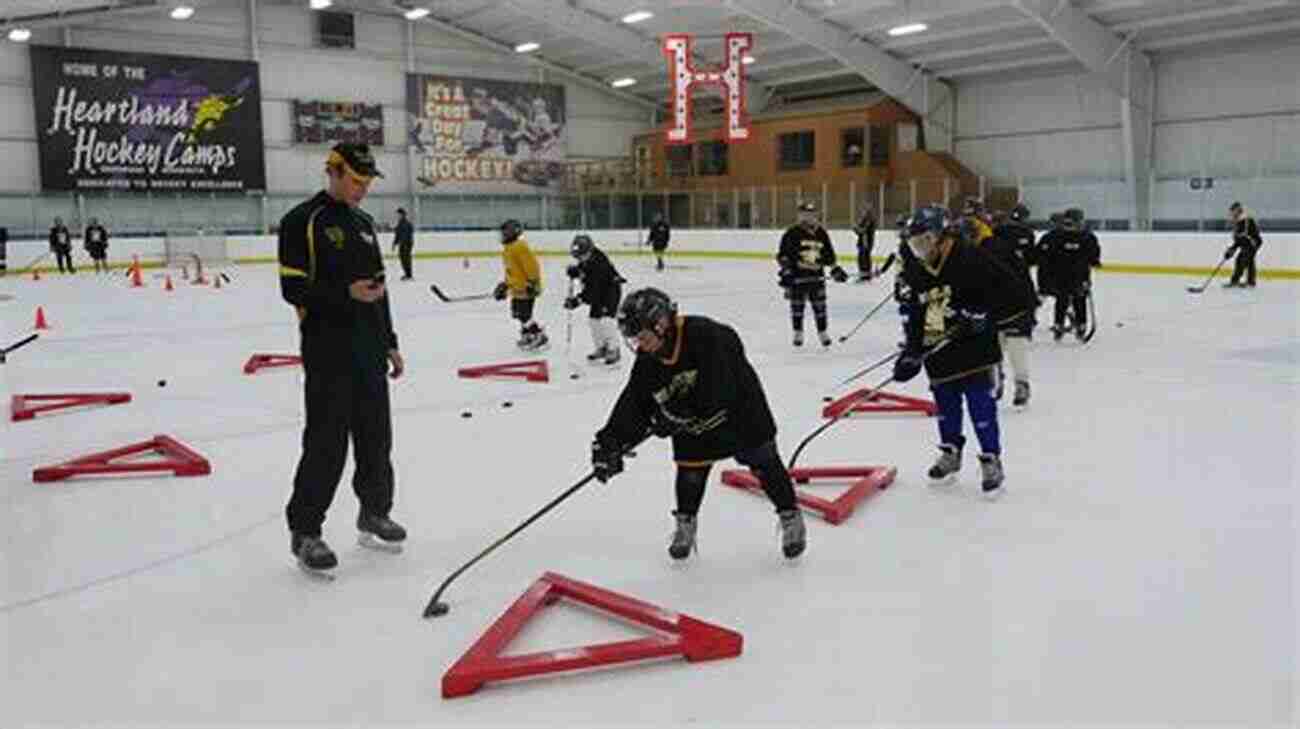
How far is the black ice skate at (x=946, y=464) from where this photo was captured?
196 inches

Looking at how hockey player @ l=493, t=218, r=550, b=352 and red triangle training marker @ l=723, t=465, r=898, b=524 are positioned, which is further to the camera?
hockey player @ l=493, t=218, r=550, b=352

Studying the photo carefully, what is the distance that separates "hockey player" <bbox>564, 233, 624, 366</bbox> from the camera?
29.6ft

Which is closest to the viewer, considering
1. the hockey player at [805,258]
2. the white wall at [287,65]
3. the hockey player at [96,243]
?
the hockey player at [805,258]

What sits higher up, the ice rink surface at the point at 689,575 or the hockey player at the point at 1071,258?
the hockey player at the point at 1071,258

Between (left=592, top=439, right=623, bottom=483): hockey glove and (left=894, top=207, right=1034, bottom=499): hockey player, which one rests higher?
(left=894, top=207, right=1034, bottom=499): hockey player

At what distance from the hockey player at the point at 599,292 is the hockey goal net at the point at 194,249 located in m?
18.3

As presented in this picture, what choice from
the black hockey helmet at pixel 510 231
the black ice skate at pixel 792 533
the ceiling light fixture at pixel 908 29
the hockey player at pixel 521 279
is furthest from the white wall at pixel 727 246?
the black ice skate at pixel 792 533

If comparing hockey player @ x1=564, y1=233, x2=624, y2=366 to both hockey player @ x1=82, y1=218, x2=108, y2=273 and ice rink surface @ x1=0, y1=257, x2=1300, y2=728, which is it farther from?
hockey player @ x1=82, y1=218, x2=108, y2=273

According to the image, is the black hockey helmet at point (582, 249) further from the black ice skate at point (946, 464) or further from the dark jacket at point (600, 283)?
the black ice skate at point (946, 464)

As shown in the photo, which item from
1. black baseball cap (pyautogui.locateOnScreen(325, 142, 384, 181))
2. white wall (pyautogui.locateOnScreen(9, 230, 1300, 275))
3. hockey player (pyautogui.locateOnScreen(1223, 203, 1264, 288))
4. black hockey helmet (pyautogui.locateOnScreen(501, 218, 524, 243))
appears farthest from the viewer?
white wall (pyautogui.locateOnScreen(9, 230, 1300, 275))

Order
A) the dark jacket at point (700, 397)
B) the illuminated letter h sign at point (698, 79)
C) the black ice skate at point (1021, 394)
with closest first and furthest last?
the dark jacket at point (700, 397)
the black ice skate at point (1021, 394)
the illuminated letter h sign at point (698, 79)

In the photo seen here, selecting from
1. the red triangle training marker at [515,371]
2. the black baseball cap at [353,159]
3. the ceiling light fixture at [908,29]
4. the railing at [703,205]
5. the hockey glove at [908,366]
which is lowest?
the red triangle training marker at [515,371]

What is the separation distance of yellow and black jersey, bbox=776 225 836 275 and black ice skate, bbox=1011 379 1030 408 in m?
2.76

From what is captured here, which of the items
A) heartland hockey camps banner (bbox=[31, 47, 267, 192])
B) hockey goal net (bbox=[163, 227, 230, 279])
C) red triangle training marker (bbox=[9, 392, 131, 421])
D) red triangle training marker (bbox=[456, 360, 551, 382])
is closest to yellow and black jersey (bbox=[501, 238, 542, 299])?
red triangle training marker (bbox=[456, 360, 551, 382])
